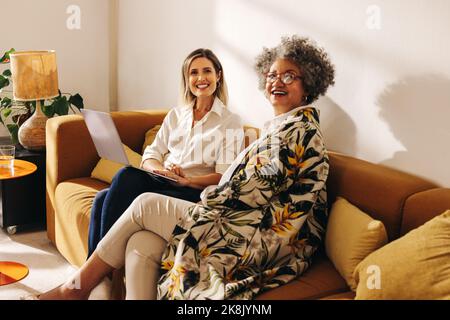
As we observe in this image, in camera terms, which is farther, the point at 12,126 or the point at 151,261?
the point at 12,126

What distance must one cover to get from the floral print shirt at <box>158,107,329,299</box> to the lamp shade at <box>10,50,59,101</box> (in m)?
1.62

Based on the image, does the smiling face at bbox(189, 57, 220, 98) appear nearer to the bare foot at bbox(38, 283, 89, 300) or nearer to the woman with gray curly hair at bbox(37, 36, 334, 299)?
the woman with gray curly hair at bbox(37, 36, 334, 299)

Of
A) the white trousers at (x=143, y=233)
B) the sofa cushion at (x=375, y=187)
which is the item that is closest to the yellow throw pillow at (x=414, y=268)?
the sofa cushion at (x=375, y=187)

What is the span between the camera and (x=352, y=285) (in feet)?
6.40

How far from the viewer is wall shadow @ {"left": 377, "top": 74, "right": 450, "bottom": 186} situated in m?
2.09

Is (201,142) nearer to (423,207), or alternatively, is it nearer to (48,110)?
(423,207)

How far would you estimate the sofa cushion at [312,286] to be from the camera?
76.4 inches

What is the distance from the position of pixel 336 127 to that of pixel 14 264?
1702mm

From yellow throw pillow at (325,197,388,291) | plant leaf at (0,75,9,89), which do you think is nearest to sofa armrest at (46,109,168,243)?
plant leaf at (0,75,9,89)

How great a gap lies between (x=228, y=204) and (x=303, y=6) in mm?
1140

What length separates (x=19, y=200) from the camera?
3.34 meters
